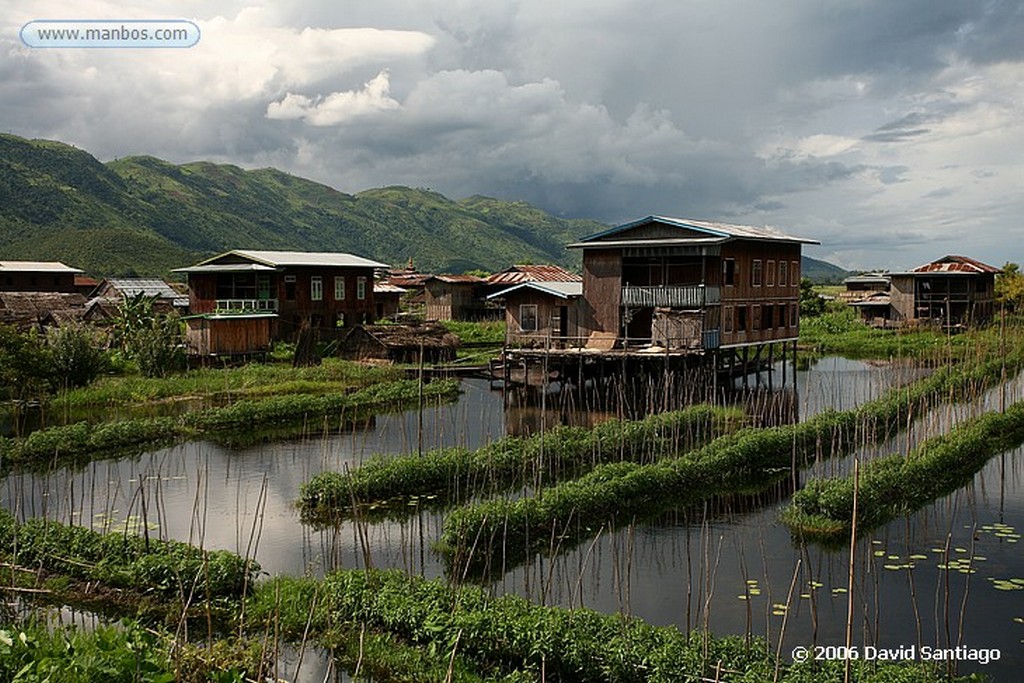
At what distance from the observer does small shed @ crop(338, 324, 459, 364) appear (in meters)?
38.7

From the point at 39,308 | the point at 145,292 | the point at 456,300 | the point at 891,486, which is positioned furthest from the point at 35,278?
the point at 891,486

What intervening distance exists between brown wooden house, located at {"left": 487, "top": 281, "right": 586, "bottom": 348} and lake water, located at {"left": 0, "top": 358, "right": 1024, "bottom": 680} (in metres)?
13.6

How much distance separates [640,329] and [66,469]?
Answer: 74.2ft

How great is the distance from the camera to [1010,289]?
61656 mm

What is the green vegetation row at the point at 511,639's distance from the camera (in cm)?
938

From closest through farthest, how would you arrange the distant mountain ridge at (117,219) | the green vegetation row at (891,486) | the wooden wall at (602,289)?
the green vegetation row at (891,486) → the wooden wall at (602,289) → the distant mountain ridge at (117,219)

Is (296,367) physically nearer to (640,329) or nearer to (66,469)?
(640,329)

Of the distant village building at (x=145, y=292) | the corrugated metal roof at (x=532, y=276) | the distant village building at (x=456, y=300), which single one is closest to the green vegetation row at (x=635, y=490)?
the corrugated metal roof at (x=532, y=276)

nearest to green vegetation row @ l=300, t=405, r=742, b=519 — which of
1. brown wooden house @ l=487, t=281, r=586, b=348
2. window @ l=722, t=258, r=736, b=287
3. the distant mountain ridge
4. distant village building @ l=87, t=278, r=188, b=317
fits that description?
window @ l=722, t=258, r=736, b=287

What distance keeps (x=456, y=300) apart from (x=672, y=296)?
32197mm

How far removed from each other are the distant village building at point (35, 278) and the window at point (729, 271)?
46.3 meters

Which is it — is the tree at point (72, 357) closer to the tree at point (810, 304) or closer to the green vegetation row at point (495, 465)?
the green vegetation row at point (495, 465)

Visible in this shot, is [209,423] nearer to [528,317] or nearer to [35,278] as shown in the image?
[528,317]

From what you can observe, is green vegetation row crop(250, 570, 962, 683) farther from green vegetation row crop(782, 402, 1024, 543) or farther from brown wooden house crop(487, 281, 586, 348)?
brown wooden house crop(487, 281, 586, 348)
